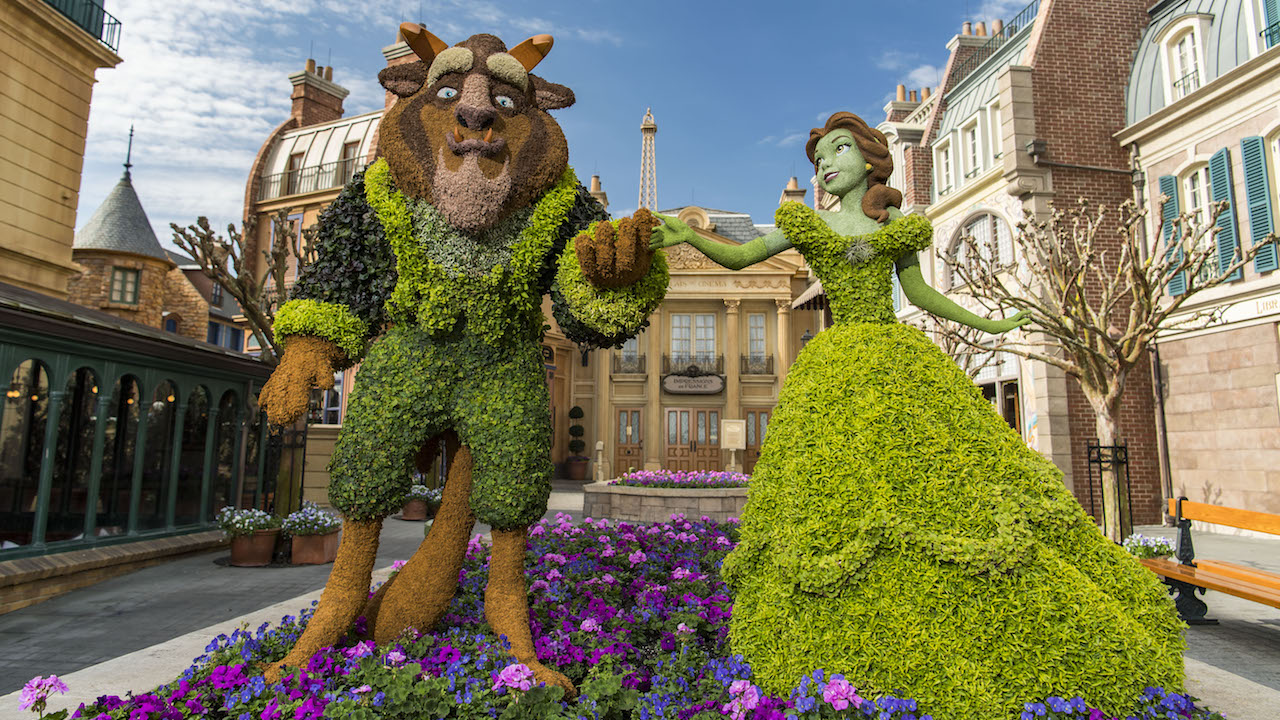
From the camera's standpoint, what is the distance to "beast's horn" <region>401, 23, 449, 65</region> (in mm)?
3482

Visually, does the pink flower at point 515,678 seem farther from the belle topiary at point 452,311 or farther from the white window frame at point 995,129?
the white window frame at point 995,129

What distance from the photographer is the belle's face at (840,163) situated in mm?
3789

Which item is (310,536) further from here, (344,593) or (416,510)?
(344,593)

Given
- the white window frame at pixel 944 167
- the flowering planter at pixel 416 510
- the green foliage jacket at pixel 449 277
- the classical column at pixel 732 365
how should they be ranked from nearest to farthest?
the green foliage jacket at pixel 449 277 → the flowering planter at pixel 416 510 → the white window frame at pixel 944 167 → the classical column at pixel 732 365

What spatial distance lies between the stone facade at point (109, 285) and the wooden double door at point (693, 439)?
1745cm

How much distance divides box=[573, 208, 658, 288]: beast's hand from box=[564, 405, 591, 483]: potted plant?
20409 mm

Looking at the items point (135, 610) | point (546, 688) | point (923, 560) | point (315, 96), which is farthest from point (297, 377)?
point (315, 96)

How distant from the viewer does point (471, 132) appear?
3.38 meters

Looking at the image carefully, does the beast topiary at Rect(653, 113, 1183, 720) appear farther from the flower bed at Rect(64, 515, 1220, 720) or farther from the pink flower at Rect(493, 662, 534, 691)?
the pink flower at Rect(493, 662, 534, 691)

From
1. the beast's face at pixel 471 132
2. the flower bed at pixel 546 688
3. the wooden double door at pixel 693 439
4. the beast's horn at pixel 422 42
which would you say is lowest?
the flower bed at pixel 546 688

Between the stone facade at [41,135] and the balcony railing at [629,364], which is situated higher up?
the stone facade at [41,135]

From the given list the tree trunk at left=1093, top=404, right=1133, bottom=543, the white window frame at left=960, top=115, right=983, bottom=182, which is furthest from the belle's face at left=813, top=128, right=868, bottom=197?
the white window frame at left=960, top=115, right=983, bottom=182

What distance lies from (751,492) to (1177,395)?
13197mm

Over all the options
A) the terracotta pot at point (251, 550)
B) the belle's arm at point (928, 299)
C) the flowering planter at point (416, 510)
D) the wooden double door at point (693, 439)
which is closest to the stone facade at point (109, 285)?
the flowering planter at point (416, 510)
